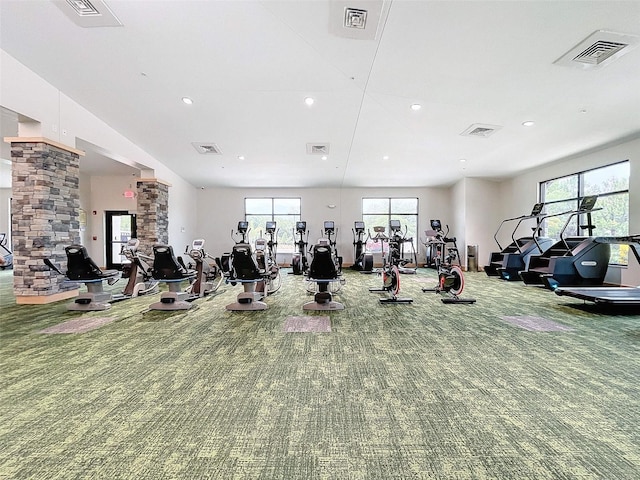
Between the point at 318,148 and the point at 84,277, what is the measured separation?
523 cm

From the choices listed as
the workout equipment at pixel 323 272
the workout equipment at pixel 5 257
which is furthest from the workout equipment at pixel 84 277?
the workout equipment at pixel 5 257

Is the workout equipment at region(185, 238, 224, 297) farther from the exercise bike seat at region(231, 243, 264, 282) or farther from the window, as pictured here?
the window

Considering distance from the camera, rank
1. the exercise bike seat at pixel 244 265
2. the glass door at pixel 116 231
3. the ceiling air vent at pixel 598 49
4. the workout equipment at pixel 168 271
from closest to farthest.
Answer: the ceiling air vent at pixel 598 49 → the exercise bike seat at pixel 244 265 → the workout equipment at pixel 168 271 → the glass door at pixel 116 231

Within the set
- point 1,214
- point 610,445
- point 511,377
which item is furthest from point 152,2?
point 1,214

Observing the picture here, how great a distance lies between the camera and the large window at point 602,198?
6438 millimetres

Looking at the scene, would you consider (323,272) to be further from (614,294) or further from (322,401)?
(614,294)

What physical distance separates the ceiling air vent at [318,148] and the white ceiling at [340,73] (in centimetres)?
18

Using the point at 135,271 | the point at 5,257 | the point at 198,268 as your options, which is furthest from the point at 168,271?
the point at 5,257

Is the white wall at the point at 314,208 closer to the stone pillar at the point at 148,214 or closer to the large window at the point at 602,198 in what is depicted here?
the stone pillar at the point at 148,214

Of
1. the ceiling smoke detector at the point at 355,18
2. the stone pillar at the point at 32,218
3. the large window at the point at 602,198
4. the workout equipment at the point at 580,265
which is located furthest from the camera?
the large window at the point at 602,198

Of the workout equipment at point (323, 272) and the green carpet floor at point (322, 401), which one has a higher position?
the workout equipment at point (323, 272)

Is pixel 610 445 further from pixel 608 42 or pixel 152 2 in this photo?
pixel 152 2

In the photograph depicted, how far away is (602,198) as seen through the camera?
6.95m

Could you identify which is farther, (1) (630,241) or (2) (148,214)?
(2) (148,214)
